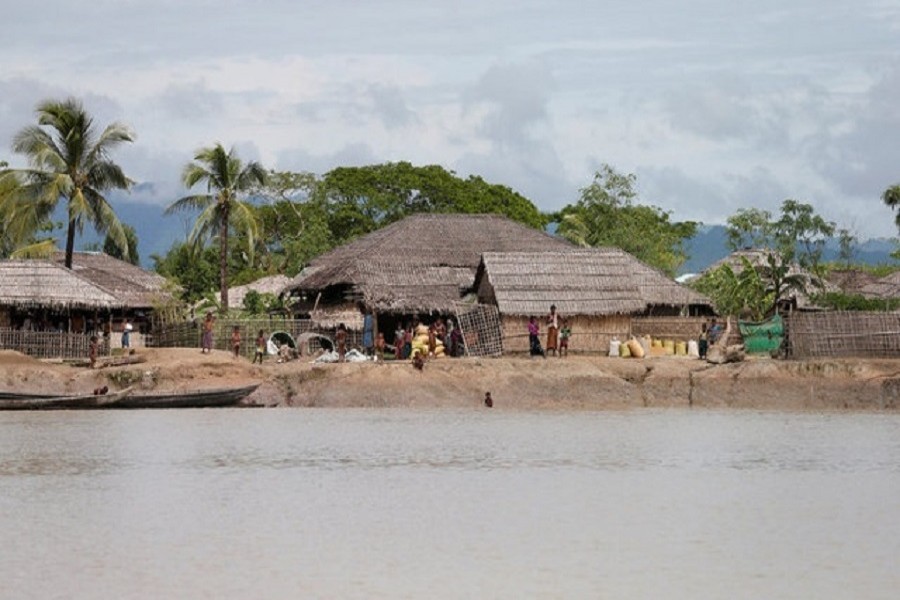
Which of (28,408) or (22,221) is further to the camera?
(22,221)

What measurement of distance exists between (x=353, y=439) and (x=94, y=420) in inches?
204

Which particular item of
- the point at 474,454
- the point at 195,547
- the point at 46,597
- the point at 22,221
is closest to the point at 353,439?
the point at 474,454

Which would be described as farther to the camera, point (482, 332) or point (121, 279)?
point (121, 279)

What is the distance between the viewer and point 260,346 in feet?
104

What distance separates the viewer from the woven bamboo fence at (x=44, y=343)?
31617 millimetres

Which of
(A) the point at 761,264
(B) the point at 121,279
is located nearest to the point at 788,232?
(A) the point at 761,264

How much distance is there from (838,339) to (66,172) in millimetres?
17976

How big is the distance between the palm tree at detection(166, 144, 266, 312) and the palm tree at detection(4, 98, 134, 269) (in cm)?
208

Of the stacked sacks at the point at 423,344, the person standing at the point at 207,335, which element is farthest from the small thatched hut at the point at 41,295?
the stacked sacks at the point at 423,344

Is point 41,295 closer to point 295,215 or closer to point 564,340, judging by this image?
point 564,340

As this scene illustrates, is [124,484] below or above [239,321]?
below

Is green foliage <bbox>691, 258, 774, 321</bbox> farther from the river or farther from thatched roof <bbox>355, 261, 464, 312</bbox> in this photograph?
the river

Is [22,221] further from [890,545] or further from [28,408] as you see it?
[890,545]

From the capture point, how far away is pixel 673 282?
130ft
